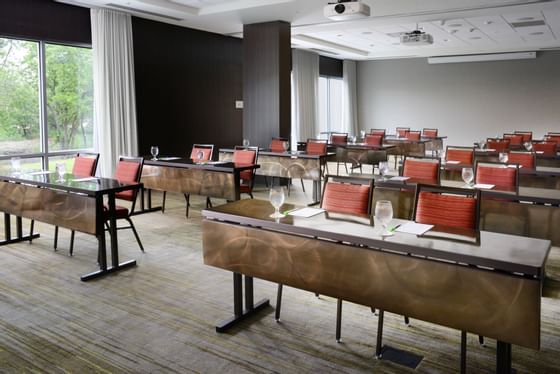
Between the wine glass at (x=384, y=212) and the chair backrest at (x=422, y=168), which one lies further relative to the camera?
the chair backrest at (x=422, y=168)

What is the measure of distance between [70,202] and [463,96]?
520 inches

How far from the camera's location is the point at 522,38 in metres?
11.4

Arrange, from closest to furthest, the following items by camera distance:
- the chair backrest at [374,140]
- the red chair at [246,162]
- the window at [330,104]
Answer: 1. the red chair at [246,162]
2. the chair backrest at [374,140]
3. the window at [330,104]

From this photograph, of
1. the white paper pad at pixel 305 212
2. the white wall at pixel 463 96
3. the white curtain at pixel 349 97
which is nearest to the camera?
the white paper pad at pixel 305 212

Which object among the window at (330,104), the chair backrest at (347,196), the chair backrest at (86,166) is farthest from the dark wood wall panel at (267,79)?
the window at (330,104)

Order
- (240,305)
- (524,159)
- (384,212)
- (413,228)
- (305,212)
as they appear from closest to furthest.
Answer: (384,212) → (413,228) → (305,212) → (240,305) → (524,159)

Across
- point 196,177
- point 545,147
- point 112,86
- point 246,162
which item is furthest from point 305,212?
point 545,147

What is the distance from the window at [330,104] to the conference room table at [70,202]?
10.5 meters

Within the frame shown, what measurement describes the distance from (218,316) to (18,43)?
18.5ft

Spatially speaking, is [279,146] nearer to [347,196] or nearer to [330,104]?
[347,196]

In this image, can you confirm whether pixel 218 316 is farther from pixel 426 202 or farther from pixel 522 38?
pixel 522 38

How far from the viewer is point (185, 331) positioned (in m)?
3.10

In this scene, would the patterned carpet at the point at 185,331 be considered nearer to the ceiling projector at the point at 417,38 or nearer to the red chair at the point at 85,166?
the red chair at the point at 85,166

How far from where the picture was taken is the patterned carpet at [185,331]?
2.71 metres
